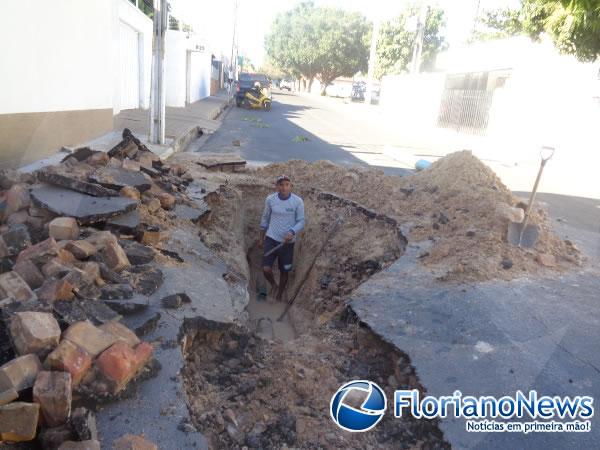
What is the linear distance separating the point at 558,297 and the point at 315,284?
9.98 feet

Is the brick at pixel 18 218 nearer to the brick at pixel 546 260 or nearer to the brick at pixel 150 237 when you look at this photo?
the brick at pixel 150 237

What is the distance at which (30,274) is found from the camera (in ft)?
10.2

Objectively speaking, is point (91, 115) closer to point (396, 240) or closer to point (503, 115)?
point (396, 240)

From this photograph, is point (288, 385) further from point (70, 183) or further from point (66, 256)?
point (70, 183)

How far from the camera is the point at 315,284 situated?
21.2ft

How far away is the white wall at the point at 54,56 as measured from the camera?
19.5ft

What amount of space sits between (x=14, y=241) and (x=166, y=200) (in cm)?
217

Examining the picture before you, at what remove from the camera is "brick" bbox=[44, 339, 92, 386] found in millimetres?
2373

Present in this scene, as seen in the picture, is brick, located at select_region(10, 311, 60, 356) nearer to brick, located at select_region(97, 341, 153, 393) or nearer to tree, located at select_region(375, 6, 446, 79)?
brick, located at select_region(97, 341, 153, 393)

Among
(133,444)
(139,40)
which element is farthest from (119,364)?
(139,40)

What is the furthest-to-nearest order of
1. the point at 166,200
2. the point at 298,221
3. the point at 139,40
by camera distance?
the point at 139,40 < the point at 298,221 < the point at 166,200

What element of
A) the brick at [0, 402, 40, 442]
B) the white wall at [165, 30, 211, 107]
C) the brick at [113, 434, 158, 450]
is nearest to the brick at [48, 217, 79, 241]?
the brick at [0, 402, 40, 442]

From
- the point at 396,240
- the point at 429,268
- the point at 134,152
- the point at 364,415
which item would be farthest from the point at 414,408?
the point at 134,152

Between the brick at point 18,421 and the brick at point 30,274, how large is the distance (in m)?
1.17
